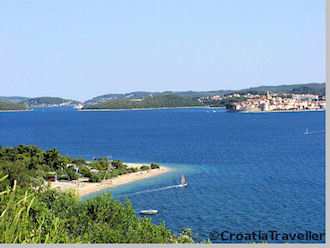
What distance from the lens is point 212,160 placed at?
396 inches

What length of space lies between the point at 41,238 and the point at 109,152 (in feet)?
23.5

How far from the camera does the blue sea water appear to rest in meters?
6.31

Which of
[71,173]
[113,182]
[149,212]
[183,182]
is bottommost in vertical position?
[149,212]

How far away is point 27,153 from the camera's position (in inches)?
284

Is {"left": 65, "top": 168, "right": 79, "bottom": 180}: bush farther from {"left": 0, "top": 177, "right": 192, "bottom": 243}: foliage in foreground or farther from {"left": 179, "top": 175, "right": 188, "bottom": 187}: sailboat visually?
{"left": 0, "top": 177, "right": 192, "bottom": 243}: foliage in foreground

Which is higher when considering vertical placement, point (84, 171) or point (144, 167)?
point (84, 171)

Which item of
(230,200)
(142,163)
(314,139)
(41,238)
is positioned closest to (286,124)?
(314,139)

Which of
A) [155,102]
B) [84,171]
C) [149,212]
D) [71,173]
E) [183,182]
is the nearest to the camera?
[71,173]

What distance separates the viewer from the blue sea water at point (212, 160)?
249 inches

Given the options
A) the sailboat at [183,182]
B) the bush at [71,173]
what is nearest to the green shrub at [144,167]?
the sailboat at [183,182]

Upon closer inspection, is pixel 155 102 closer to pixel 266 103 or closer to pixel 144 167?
pixel 144 167

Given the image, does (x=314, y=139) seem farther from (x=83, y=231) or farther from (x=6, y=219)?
(x=6, y=219)

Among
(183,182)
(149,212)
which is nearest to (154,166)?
(183,182)

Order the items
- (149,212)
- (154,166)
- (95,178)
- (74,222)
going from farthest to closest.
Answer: (154,166), (95,178), (149,212), (74,222)
